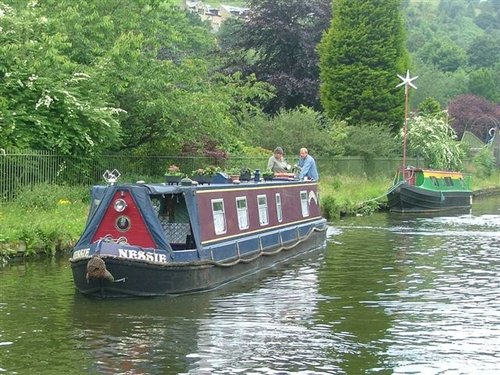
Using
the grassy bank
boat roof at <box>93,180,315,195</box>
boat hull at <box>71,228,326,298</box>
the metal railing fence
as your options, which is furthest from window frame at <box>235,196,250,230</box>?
the metal railing fence

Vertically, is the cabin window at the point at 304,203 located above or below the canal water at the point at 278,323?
above

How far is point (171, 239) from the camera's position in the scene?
680 inches

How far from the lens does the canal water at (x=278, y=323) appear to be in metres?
11.3

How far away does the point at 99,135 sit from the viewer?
968 inches

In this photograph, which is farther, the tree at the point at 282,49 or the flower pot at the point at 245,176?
the tree at the point at 282,49

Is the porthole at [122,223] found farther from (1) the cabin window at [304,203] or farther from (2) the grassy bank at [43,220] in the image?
(1) the cabin window at [304,203]

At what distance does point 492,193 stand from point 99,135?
120 feet

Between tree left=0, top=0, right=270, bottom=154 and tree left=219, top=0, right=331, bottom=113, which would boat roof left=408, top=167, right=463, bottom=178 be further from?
tree left=0, top=0, right=270, bottom=154

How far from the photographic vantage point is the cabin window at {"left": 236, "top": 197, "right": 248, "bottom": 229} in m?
19.1

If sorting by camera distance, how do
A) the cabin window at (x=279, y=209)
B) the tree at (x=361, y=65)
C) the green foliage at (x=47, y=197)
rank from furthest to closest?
the tree at (x=361, y=65), the green foliage at (x=47, y=197), the cabin window at (x=279, y=209)

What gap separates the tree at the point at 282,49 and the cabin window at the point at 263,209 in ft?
96.2

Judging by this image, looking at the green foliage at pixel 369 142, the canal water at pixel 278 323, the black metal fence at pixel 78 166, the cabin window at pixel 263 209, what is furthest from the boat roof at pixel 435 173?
the cabin window at pixel 263 209

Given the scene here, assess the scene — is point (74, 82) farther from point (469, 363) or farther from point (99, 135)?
point (469, 363)

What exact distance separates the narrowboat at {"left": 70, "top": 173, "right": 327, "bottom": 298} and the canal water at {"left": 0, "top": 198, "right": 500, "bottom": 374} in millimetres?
320
